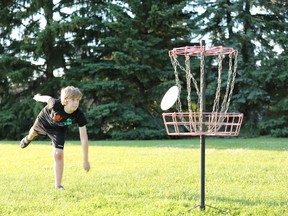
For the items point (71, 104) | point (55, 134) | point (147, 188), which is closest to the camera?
point (71, 104)

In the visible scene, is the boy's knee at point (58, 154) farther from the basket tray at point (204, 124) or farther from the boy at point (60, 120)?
the basket tray at point (204, 124)

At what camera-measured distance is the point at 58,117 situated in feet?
20.1

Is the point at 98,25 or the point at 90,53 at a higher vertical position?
the point at 98,25

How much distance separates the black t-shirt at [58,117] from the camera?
608 centimetres

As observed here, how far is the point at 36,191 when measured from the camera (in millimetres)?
5902

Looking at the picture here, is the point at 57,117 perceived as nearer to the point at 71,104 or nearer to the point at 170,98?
the point at 71,104

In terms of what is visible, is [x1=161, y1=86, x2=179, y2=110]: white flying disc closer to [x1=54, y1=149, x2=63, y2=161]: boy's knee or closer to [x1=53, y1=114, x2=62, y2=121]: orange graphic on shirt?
[x1=53, y1=114, x2=62, y2=121]: orange graphic on shirt

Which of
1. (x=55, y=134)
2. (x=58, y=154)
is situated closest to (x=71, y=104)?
(x=55, y=134)

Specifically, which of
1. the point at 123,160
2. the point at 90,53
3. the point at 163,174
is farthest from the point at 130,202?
the point at 90,53

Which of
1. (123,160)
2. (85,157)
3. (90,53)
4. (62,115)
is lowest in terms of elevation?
(123,160)

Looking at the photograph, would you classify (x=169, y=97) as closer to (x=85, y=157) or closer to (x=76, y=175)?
(x=85, y=157)

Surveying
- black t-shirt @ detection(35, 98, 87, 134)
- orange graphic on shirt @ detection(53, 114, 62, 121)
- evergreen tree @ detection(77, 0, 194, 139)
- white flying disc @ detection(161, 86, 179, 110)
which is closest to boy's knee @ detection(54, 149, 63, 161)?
black t-shirt @ detection(35, 98, 87, 134)

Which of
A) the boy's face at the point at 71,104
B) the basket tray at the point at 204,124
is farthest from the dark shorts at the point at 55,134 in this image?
the basket tray at the point at 204,124

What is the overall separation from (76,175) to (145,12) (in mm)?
15553
